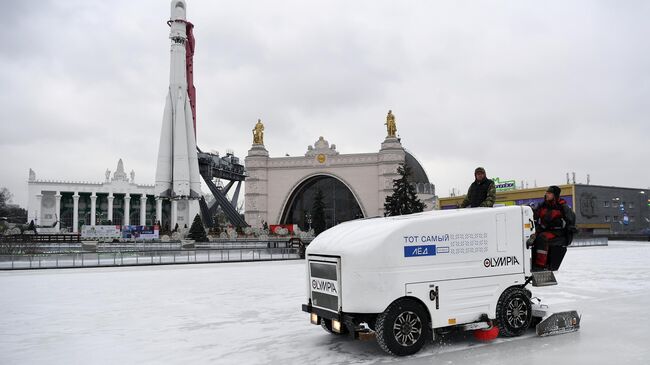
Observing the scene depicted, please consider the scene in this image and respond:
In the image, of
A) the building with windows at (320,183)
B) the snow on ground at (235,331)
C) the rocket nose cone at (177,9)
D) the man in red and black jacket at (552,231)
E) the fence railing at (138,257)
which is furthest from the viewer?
the building with windows at (320,183)

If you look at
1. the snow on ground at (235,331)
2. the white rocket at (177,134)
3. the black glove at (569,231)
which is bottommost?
the snow on ground at (235,331)

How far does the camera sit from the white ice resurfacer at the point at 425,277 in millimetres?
7293

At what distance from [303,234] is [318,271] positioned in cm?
5674

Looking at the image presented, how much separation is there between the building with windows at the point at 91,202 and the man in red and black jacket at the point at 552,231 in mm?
92925

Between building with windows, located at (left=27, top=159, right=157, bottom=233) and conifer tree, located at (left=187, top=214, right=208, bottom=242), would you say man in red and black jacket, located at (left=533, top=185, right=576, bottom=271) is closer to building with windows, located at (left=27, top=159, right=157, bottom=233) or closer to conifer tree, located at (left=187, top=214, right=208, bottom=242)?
conifer tree, located at (left=187, top=214, right=208, bottom=242)

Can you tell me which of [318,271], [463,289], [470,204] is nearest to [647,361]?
[463,289]

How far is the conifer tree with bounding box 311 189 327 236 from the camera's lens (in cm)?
7662

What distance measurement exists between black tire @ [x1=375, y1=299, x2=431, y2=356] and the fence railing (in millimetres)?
23758

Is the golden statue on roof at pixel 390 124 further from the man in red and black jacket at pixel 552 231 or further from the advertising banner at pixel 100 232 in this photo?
the man in red and black jacket at pixel 552 231

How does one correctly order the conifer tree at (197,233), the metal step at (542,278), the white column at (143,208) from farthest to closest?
the white column at (143,208) < the conifer tree at (197,233) < the metal step at (542,278)

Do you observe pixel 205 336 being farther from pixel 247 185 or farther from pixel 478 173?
pixel 247 185

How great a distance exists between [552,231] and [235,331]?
6.22 meters

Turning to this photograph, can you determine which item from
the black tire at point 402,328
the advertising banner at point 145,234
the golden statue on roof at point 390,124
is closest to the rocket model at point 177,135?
the advertising banner at point 145,234

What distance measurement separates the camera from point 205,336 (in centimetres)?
909
